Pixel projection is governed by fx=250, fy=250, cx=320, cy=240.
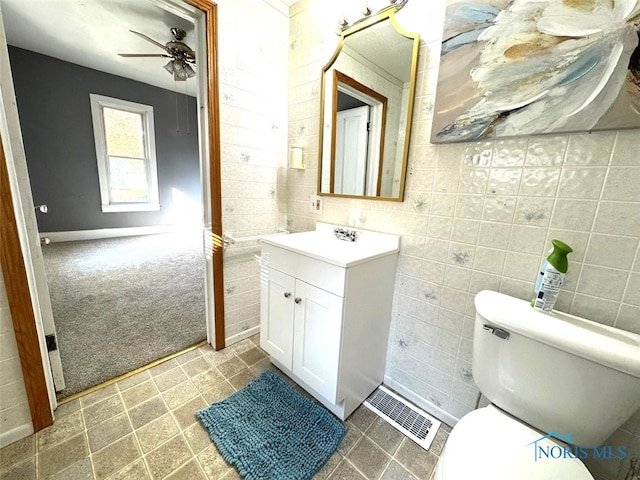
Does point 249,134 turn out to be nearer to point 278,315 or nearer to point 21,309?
point 278,315

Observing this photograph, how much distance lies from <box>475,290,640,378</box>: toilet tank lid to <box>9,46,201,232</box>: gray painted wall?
479 centimetres

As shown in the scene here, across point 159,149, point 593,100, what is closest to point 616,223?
point 593,100

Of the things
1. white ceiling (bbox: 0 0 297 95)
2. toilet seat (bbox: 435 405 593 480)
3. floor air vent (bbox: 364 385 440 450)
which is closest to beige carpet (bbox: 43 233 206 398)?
floor air vent (bbox: 364 385 440 450)

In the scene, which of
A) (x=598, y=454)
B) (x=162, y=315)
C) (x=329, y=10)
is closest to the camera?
(x=598, y=454)

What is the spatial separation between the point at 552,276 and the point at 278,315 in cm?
120

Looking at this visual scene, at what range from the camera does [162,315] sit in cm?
209

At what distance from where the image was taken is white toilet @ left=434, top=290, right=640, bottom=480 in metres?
0.67

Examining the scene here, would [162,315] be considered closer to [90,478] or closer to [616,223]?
[90,478]

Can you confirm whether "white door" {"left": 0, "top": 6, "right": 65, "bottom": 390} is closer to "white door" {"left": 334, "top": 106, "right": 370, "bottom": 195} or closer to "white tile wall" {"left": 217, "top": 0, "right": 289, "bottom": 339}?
"white tile wall" {"left": 217, "top": 0, "right": 289, "bottom": 339}

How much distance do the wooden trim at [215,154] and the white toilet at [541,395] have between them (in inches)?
55.5

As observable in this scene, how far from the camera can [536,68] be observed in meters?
0.87

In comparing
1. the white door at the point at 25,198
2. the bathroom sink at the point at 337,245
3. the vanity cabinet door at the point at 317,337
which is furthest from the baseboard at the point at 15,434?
the bathroom sink at the point at 337,245

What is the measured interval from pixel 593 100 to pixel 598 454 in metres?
1.23

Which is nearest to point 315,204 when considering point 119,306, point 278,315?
point 278,315
